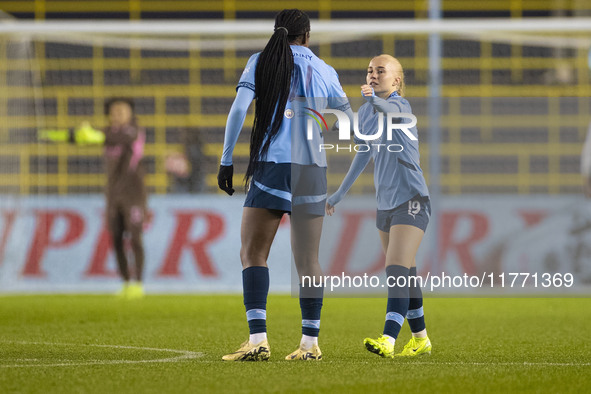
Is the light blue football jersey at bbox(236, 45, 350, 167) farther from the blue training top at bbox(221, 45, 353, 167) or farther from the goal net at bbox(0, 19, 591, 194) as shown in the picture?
the goal net at bbox(0, 19, 591, 194)

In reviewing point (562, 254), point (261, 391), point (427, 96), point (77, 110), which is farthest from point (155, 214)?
point (261, 391)

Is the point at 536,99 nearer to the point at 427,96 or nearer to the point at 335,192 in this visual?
the point at 427,96

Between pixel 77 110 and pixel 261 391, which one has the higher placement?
pixel 77 110

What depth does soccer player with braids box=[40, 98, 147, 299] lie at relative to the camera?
35.2 ft

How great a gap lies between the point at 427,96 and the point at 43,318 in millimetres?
5390

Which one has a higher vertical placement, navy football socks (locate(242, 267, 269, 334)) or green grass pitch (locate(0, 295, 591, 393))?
navy football socks (locate(242, 267, 269, 334))

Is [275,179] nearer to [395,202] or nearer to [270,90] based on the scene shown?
[270,90]

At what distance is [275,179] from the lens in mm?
5137

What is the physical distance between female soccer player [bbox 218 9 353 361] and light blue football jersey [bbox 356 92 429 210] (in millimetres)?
298

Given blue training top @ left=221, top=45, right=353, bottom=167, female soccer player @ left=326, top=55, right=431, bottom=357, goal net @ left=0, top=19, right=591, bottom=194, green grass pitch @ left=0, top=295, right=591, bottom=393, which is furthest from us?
goal net @ left=0, top=19, right=591, bottom=194

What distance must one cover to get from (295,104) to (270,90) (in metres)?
0.16

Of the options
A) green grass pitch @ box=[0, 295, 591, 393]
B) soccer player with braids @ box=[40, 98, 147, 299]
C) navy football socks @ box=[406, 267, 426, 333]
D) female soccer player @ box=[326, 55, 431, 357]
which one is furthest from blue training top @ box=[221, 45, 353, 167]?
soccer player with braids @ box=[40, 98, 147, 299]

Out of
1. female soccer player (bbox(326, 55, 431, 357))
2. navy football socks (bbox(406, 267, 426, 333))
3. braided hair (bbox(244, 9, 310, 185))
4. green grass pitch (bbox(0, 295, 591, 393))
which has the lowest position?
green grass pitch (bbox(0, 295, 591, 393))

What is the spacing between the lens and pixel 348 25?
36.0 ft
